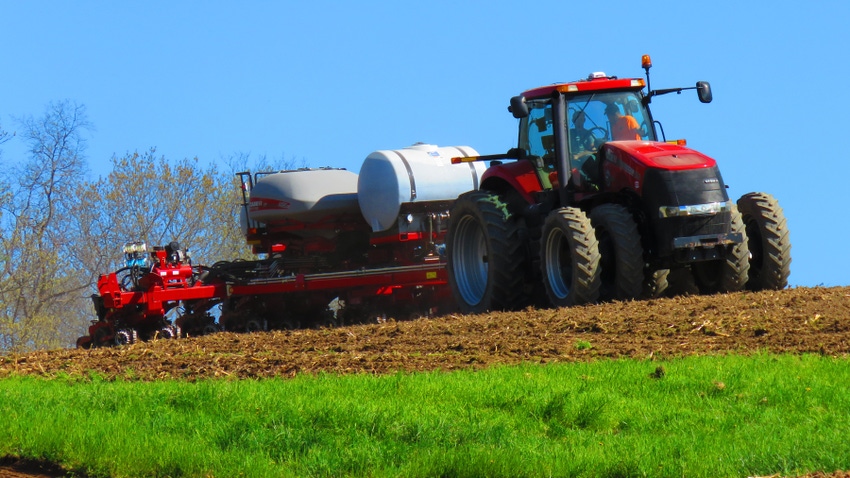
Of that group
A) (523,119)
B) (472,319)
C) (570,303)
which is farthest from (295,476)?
(523,119)

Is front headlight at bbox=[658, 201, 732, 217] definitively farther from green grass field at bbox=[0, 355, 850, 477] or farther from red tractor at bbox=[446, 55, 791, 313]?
green grass field at bbox=[0, 355, 850, 477]

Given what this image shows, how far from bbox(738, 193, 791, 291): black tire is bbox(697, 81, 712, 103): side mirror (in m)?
1.30

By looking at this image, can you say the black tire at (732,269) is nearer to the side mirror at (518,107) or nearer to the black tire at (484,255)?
the black tire at (484,255)

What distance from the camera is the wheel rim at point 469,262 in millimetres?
16062

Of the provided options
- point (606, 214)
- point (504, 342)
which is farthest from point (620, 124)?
point (504, 342)

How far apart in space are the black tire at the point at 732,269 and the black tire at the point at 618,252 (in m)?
0.94

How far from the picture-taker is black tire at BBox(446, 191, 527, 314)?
587 inches

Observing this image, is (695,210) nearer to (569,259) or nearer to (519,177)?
(569,259)

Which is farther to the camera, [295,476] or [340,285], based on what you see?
[340,285]

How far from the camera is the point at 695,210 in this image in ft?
43.4

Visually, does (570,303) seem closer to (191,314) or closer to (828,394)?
(828,394)

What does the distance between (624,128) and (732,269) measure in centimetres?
224

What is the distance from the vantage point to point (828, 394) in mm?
7824

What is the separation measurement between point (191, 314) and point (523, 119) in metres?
8.54
